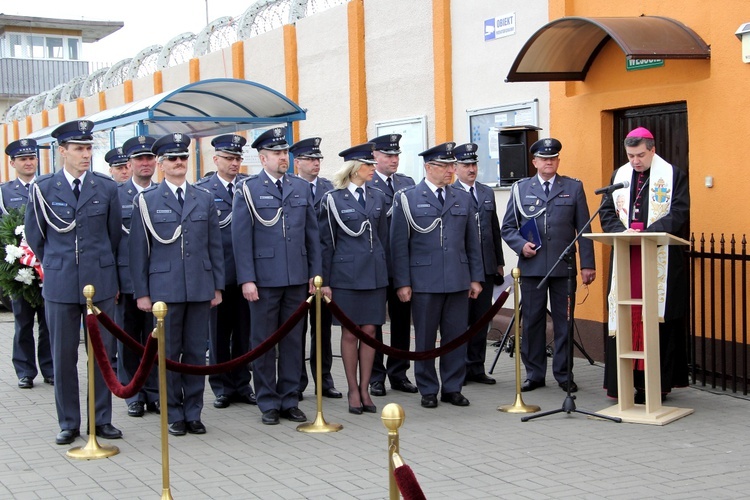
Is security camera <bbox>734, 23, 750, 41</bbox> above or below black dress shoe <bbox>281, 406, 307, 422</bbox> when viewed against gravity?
above

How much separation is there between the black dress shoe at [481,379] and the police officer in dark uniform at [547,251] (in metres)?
0.42

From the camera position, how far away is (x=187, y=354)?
A: 772 cm

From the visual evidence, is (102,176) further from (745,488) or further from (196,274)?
(745,488)

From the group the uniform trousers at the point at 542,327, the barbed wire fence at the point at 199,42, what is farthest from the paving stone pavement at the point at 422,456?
the barbed wire fence at the point at 199,42

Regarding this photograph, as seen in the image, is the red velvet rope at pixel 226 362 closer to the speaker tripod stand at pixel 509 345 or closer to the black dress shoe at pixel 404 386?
the black dress shoe at pixel 404 386

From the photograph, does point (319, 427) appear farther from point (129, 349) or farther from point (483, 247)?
point (483, 247)

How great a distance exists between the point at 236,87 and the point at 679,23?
6126 millimetres

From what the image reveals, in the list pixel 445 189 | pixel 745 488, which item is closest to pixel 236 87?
pixel 445 189

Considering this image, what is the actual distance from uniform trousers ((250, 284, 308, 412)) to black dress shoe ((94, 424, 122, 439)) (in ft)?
3.72

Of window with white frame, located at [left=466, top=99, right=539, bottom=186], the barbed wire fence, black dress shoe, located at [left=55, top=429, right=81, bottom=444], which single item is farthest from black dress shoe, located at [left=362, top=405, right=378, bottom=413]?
the barbed wire fence

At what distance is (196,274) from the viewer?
7.58 metres

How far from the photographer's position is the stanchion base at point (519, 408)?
8242 millimetres

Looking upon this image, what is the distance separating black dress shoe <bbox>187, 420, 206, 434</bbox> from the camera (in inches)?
301

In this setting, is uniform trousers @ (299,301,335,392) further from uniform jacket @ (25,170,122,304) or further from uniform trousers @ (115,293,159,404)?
uniform jacket @ (25,170,122,304)
